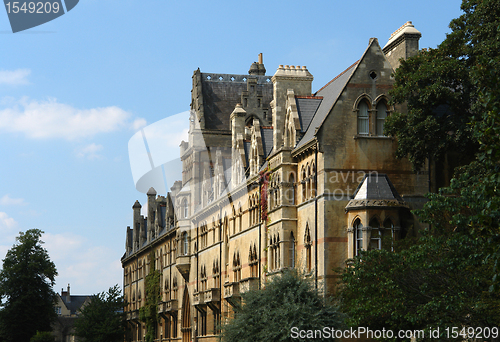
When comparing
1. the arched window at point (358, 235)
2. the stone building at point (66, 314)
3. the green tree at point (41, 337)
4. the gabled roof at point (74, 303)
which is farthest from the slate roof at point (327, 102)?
the gabled roof at point (74, 303)

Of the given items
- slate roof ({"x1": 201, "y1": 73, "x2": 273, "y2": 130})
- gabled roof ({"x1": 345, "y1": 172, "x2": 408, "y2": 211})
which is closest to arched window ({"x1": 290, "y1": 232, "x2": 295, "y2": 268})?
gabled roof ({"x1": 345, "y1": 172, "x2": 408, "y2": 211})

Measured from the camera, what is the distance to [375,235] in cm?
3506

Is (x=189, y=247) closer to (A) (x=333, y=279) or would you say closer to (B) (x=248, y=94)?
(B) (x=248, y=94)

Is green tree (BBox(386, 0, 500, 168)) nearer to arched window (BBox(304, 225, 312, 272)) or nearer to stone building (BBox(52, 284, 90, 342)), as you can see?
arched window (BBox(304, 225, 312, 272))

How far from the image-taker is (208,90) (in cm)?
7581

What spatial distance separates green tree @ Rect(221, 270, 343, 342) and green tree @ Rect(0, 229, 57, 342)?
5751 cm

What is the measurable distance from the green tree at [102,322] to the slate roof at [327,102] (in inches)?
2097

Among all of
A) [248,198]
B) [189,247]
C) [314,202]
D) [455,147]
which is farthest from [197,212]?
[455,147]

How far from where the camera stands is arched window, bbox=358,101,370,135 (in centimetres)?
3728

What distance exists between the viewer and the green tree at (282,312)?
3123 centimetres

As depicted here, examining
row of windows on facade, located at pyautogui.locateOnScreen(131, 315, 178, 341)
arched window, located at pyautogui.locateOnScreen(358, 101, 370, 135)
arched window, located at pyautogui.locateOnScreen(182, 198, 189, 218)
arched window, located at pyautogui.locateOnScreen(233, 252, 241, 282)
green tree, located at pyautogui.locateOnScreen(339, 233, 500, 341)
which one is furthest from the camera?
row of windows on facade, located at pyautogui.locateOnScreen(131, 315, 178, 341)

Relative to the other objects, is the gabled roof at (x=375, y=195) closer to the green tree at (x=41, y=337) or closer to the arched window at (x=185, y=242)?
the arched window at (x=185, y=242)

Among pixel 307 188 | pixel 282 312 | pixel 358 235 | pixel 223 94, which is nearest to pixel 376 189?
pixel 358 235

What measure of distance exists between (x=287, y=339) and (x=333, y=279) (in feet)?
17.8
